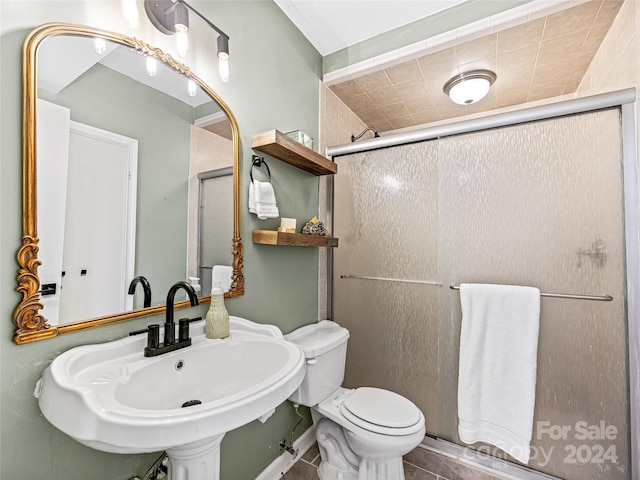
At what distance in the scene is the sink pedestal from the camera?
81 centimetres

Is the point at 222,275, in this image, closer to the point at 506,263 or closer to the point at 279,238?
the point at 279,238

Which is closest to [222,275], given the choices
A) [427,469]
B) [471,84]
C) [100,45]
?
[100,45]

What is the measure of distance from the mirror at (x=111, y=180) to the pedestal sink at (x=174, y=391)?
0.12 meters

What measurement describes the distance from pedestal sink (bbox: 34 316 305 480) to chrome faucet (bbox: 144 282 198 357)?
0.02 m

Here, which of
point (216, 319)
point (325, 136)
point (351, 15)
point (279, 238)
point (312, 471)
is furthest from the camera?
point (325, 136)

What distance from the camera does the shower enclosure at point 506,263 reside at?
50.2 inches

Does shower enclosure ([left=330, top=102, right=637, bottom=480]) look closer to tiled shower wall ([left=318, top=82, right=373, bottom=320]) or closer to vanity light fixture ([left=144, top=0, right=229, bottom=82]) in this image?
tiled shower wall ([left=318, top=82, right=373, bottom=320])

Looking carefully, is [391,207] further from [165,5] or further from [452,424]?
[165,5]

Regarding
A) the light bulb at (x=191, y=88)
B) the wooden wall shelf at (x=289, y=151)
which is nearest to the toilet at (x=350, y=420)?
the wooden wall shelf at (x=289, y=151)

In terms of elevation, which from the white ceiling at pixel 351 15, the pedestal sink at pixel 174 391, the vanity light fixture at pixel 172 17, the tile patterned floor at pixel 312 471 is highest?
the white ceiling at pixel 351 15

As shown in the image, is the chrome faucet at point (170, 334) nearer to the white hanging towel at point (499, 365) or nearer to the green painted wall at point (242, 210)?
the green painted wall at point (242, 210)

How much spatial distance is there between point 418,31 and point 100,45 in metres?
1.60

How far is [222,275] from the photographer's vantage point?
125cm

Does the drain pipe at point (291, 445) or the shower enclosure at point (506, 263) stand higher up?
the shower enclosure at point (506, 263)
